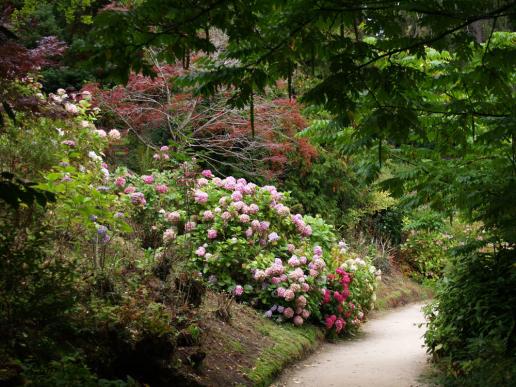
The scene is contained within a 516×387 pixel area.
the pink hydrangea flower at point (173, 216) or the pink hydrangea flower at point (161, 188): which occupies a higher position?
the pink hydrangea flower at point (161, 188)

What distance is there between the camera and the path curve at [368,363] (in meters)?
6.71

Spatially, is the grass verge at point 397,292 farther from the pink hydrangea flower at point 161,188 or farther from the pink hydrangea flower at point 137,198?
the pink hydrangea flower at point 137,198

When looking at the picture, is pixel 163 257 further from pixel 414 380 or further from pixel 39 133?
pixel 414 380

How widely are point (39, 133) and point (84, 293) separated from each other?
8.36ft

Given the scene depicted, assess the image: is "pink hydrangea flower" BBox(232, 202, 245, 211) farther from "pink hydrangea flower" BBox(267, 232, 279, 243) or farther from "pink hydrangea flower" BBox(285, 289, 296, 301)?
"pink hydrangea flower" BBox(285, 289, 296, 301)

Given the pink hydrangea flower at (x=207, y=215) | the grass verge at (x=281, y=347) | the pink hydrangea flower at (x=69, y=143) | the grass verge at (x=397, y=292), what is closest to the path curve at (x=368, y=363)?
the grass verge at (x=281, y=347)

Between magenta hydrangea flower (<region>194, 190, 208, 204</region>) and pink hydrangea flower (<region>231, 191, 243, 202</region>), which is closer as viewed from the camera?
magenta hydrangea flower (<region>194, 190, 208, 204</region>)

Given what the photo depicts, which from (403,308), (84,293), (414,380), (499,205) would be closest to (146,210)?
(84,293)

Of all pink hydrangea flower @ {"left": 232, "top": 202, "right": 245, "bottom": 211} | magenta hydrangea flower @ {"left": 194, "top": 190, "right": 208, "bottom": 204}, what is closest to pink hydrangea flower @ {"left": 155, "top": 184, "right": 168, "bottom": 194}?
magenta hydrangea flower @ {"left": 194, "top": 190, "right": 208, "bottom": 204}

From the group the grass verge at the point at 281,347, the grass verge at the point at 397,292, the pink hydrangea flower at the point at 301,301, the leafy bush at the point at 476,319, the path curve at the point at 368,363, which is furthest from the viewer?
the grass verge at the point at 397,292

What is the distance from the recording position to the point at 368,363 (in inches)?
300

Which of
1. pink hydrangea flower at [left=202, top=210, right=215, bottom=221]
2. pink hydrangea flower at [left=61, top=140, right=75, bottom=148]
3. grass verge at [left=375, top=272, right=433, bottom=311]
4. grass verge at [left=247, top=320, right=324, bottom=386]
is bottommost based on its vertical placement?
grass verge at [left=375, top=272, right=433, bottom=311]

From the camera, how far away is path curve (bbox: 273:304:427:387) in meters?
6.71

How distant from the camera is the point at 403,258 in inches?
675
